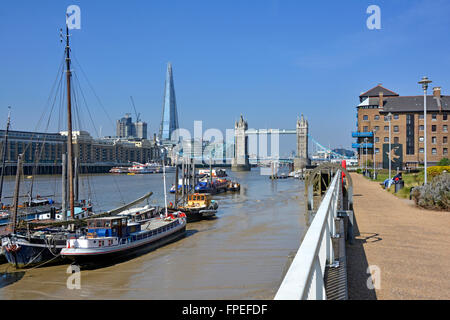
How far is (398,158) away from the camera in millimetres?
66188

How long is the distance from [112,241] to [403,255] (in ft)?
47.1

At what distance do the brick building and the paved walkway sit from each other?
55791 mm

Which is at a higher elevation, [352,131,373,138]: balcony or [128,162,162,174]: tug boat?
[352,131,373,138]: balcony

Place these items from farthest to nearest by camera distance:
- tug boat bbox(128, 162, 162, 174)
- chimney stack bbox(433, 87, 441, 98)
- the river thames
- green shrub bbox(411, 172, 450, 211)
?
tug boat bbox(128, 162, 162, 174) < chimney stack bbox(433, 87, 441, 98) < green shrub bbox(411, 172, 450, 211) < the river thames

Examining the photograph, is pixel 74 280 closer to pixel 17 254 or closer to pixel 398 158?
pixel 17 254

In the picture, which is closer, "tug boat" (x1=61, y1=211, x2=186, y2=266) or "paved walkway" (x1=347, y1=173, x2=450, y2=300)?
"paved walkway" (x1=347, y1=173, x2=450, y2=300)

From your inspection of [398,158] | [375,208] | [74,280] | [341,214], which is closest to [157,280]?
[74,280]

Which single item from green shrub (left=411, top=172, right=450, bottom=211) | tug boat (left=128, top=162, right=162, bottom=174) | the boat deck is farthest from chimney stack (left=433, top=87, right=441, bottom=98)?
tug boat (left=128, top=162, right=162, bottom=174)

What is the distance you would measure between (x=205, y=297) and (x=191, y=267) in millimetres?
4328

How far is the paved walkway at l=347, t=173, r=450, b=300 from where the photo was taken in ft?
20.8

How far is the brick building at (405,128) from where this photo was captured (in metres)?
69.9

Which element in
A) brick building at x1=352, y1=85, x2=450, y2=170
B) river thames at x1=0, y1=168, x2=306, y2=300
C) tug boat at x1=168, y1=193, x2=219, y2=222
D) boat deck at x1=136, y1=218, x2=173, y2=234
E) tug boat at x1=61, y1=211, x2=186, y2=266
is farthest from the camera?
brick building at x1=352, y1=85, x2=450, y2=170

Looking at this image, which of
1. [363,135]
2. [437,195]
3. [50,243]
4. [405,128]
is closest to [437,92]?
[405,128]

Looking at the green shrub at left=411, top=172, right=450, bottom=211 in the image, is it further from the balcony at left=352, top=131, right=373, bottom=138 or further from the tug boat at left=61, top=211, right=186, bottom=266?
the balcony at left=352, top=131, right=373, bottom=138
